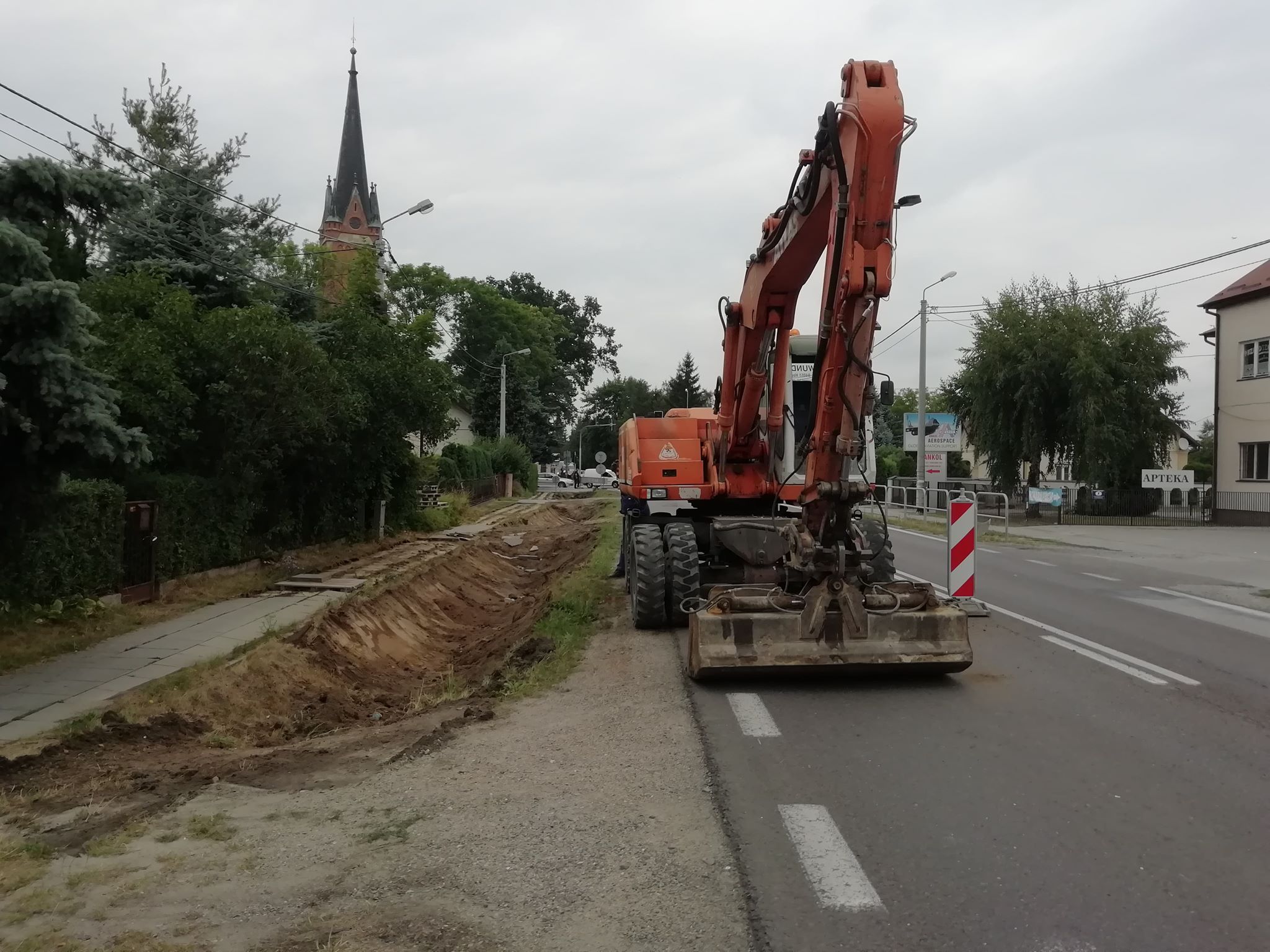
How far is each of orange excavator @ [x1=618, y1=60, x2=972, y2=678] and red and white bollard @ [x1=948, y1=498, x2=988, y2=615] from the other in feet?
4.59

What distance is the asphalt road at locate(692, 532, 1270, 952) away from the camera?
3809mm

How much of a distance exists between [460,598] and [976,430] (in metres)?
26.1

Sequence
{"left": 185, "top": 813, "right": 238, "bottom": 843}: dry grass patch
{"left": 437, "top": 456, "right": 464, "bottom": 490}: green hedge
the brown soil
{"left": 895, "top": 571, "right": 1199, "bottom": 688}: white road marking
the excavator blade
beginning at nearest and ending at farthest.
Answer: {"left": 185, "top": 813, "right": 238, "bottom": 843}: dry grass patch, the brown soil, the excavator blade, {"left": 895, "top": 571, "right": 1199, "bottom": 688}: white road marking, {"left": 437, "top": 456, "right": 464, "bottom": 490}: green hedge

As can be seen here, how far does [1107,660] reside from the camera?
8.99 meters

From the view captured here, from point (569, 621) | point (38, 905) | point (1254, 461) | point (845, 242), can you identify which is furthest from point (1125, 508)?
point (38, 905)

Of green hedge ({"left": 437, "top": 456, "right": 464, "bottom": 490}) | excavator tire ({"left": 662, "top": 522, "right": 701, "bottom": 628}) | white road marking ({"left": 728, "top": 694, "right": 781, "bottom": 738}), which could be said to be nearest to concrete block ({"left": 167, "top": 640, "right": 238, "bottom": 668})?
excavator tire ({"left": 662, "top": 522, "right": 701, "bottom": 628})

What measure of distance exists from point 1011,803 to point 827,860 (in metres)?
1.31

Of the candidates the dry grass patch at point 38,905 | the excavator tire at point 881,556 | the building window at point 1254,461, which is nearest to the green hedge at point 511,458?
the building window at point 1254,461

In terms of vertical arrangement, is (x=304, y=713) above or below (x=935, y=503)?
below

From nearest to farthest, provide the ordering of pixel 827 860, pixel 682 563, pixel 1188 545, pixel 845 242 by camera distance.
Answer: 1. pixel 827 860
2. pixel 845 242
3. pixel 682 563
4. pixel 1188 545

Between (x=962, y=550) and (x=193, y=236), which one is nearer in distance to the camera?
(x=962, y=550)

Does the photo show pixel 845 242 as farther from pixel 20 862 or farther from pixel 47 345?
pixel 20 862

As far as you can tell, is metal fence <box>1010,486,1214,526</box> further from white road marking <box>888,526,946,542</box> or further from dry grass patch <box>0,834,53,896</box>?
dry grass patch <box>0,834,53,896</box>

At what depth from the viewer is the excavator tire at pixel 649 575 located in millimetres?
10219
